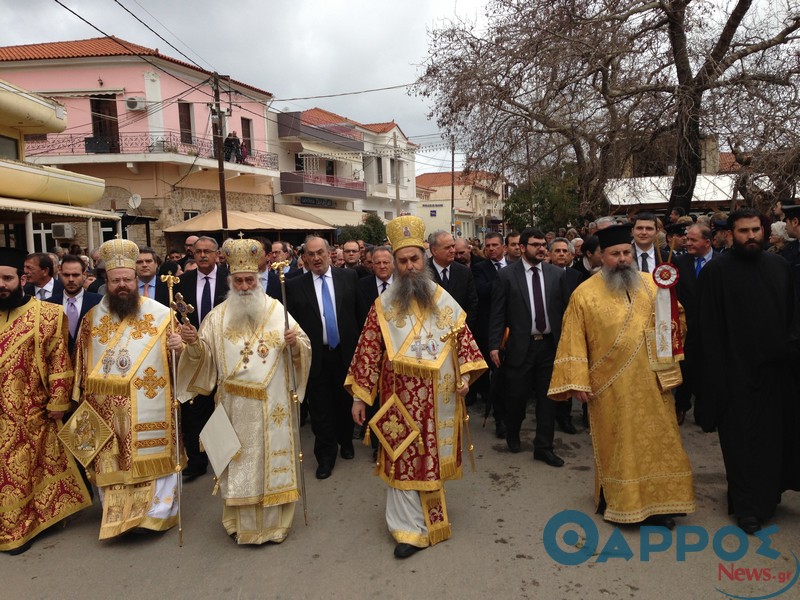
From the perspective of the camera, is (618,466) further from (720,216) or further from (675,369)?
(720,216)

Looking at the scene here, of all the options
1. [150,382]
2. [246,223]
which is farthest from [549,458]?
[246,223]

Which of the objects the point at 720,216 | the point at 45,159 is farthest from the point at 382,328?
the point at 45,159

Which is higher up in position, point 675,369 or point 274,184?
point 274,184

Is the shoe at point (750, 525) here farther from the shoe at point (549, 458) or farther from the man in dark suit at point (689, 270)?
the shoe at point (549, 458)

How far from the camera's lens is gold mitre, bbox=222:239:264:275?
4.22m

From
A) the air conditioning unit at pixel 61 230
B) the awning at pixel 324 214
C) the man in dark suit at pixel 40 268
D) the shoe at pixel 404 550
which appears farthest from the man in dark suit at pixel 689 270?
the awning at pixel 324 214

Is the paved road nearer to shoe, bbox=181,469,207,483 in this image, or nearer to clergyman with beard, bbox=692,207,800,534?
clergyman with beard, bbox=692,207,800,534

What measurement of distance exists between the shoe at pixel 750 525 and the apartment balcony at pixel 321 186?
32.0 metres

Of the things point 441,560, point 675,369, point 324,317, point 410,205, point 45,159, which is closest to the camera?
point 441,560

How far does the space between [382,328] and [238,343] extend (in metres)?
0.97

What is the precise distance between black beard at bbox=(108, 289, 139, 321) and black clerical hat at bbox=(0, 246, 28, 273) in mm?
646

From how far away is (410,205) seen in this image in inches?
2099

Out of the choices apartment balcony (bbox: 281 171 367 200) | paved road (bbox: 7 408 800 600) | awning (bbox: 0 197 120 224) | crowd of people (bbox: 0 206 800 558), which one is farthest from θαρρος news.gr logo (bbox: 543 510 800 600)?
apartment balcony (bbox: 281 171 367 200)

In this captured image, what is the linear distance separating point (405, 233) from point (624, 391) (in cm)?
179
